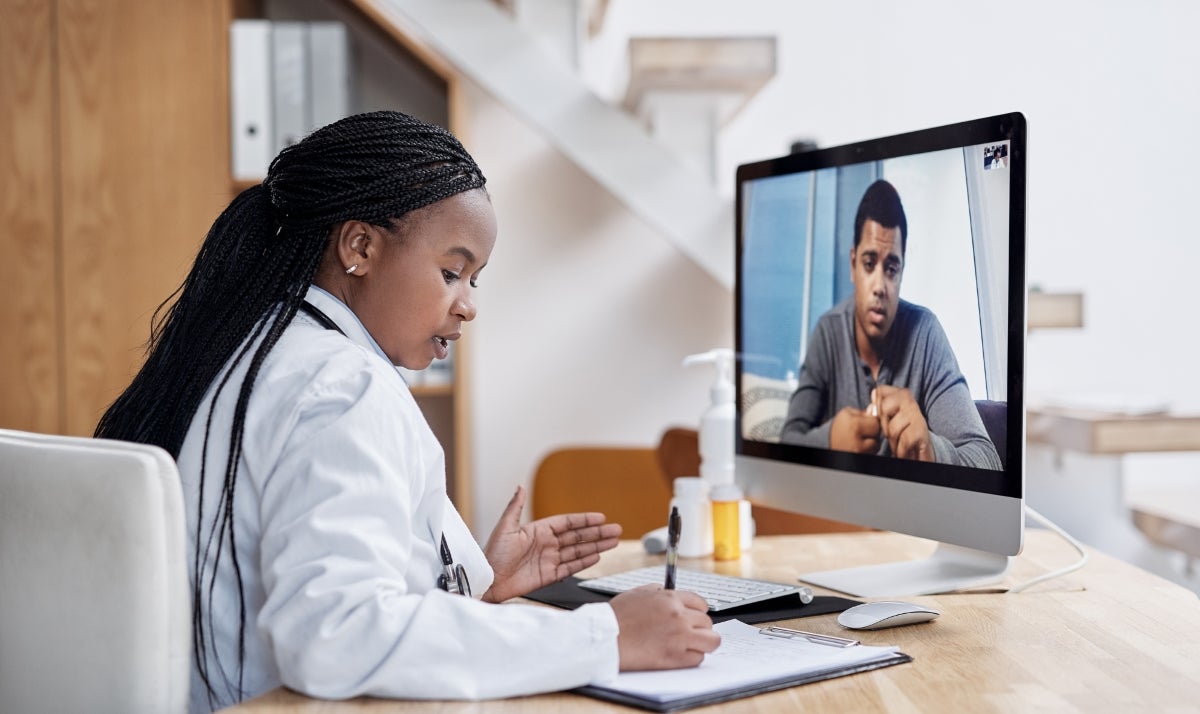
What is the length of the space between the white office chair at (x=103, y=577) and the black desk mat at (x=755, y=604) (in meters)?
0.49

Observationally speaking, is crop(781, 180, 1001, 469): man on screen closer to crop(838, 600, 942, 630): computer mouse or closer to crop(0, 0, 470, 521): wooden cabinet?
crop(838, 600, 942, 630): computer mouse

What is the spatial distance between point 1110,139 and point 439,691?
8.28ft

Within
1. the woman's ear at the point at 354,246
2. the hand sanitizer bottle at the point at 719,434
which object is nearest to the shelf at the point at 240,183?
the hand sanitizer bottle at the point at 719,434

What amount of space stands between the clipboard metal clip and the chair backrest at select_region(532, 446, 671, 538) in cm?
153

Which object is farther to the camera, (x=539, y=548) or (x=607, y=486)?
(x=607, y=486)

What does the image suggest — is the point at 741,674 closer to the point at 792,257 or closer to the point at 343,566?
the point at 343,566

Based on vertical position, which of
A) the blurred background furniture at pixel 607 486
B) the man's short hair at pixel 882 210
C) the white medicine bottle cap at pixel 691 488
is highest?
the man's short hair at pixel 882 210

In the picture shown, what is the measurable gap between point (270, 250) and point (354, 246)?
3.3 inches

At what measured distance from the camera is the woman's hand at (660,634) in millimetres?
940

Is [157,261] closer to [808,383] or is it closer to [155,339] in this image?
[155,339]

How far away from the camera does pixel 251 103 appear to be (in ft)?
8.52

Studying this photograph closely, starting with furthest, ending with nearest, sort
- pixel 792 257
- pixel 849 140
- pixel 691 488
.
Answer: pixel 849 140 < pixel 691 488 < pixel 792 257

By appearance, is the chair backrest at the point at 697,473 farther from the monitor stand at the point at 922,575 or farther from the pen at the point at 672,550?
the pen at the point at 672,550

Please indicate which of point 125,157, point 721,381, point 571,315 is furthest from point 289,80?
point 721,381
